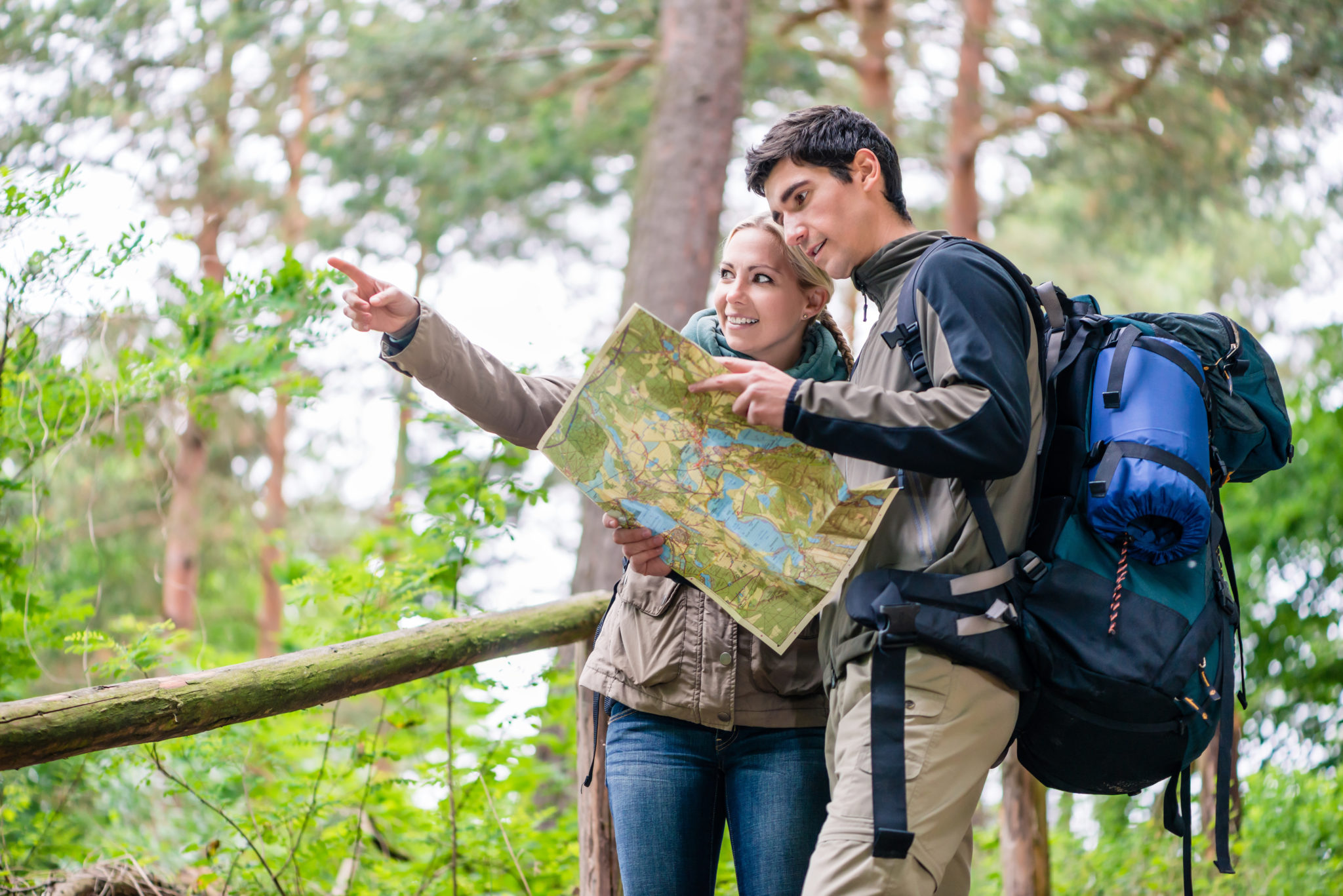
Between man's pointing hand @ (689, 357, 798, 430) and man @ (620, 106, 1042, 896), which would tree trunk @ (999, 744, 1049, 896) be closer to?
man @ (620, 106, 1042, 896)

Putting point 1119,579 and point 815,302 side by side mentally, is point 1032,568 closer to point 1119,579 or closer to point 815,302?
point 1119,579

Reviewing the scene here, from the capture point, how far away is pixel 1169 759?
1741 mm

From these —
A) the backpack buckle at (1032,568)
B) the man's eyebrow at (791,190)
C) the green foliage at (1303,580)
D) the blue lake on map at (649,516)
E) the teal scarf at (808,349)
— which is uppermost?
the man's eyebrow at (791,190)

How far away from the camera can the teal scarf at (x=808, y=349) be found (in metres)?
2.23

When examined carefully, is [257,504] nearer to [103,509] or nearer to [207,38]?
[103,509]

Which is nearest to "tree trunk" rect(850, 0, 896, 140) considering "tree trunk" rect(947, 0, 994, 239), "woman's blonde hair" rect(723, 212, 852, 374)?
"tree trunk" rect(947, 0, 994, 239)

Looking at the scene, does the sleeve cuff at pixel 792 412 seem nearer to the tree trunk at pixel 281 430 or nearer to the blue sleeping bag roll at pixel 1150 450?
the blue sleeping bag roll at pixel 1150 450

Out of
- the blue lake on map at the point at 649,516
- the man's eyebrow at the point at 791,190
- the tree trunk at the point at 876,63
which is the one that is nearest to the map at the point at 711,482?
the blue lake on map at the point at 649,516

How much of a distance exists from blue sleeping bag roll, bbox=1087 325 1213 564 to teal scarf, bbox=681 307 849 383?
0.59 m

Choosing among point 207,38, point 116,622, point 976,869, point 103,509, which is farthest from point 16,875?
point 103,509

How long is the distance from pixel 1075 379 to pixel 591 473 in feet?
2.81

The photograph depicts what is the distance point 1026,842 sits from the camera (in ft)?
12.3

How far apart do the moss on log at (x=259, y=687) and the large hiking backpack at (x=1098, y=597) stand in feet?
3.61

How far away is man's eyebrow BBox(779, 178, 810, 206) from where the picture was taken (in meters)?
1.99
